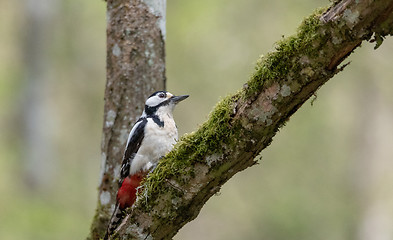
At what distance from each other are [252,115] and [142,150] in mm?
1738

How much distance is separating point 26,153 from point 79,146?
148 inches

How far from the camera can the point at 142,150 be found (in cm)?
418

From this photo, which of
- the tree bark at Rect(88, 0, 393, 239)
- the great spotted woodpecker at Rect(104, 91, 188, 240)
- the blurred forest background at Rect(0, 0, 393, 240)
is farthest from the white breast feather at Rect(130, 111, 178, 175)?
the blurred forest background at Rect(0, 0, 393, 240)

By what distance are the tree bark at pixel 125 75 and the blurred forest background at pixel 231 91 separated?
588 centimetres

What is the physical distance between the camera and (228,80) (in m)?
12.7

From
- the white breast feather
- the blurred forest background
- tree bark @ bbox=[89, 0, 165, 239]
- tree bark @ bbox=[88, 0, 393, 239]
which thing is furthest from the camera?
the blurred forest background

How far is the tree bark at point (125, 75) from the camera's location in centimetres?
431

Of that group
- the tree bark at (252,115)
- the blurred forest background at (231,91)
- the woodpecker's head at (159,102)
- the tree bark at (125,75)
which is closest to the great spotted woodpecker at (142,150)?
the woodpecker's head at (159,102)

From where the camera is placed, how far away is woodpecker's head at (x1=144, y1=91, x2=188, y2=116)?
4379 millimetres

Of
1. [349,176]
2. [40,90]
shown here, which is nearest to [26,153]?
[40,90]

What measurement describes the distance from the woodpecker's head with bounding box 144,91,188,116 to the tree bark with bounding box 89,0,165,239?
50 mm

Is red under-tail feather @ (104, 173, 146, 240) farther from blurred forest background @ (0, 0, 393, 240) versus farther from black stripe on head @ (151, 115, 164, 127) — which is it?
blurred forest background @ (0, 0, 393, 240)

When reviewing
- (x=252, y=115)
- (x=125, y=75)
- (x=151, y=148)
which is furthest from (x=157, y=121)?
(x=252, y=115)

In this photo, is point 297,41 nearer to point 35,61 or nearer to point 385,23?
point 385,23
